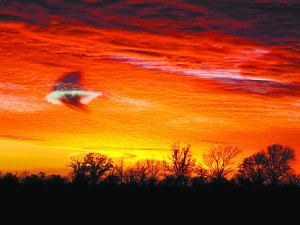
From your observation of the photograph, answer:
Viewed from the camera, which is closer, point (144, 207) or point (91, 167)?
point (144, 207)

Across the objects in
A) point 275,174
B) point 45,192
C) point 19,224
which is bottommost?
point 19,224

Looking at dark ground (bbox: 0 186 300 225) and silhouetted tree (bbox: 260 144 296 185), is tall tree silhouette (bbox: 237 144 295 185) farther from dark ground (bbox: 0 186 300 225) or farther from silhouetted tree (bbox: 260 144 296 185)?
dark ground (bbox: 0 186 300 225)

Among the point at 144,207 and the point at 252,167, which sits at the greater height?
the point at 252,167

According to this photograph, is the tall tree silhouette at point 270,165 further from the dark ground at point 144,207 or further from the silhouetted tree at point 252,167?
the dark ground at point 144,207

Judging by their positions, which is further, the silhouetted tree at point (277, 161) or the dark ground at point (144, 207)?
the silhouetted tree at point (277, 161)

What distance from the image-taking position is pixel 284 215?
89.8ft

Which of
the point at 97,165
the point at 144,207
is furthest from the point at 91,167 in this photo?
the point at 144,207

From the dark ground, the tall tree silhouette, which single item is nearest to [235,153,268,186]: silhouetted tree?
the tall tree silhouette

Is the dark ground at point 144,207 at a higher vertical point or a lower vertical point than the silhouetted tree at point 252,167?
lower

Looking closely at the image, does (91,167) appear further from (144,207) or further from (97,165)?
(144,207)

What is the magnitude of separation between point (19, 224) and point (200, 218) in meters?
9.21

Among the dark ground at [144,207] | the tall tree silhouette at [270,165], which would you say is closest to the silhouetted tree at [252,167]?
the tall tree silhouette at [270,165]

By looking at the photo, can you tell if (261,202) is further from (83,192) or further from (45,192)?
(45,192)

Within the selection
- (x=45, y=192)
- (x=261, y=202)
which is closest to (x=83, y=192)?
(x=45, y=192)
